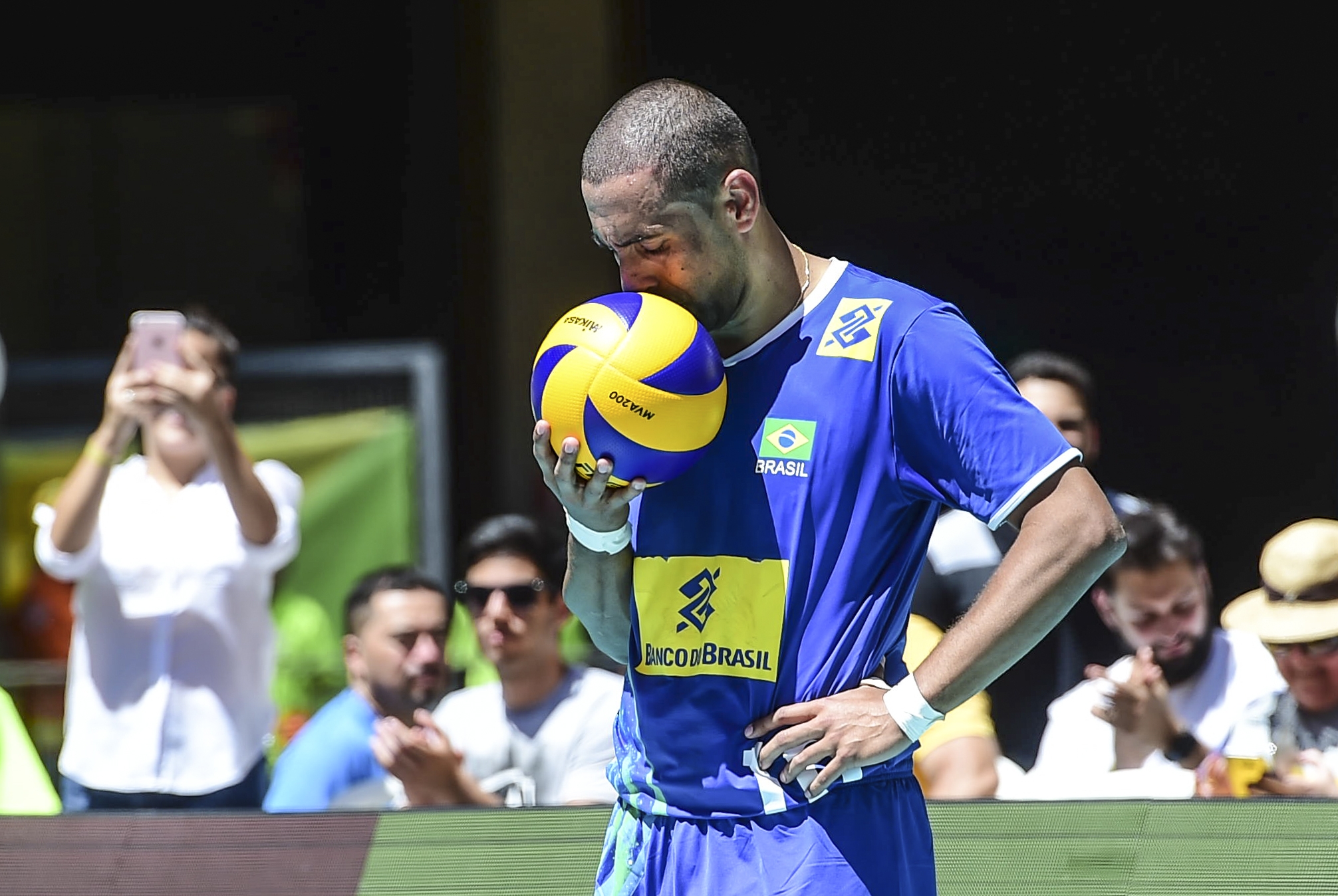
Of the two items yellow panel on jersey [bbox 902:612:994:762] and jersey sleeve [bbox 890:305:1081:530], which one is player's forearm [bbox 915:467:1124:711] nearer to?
jersey sleeve [bbox 890:305:1081:530]

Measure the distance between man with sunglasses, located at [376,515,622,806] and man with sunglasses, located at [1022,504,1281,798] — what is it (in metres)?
1.24

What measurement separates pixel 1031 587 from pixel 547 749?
9.49ft

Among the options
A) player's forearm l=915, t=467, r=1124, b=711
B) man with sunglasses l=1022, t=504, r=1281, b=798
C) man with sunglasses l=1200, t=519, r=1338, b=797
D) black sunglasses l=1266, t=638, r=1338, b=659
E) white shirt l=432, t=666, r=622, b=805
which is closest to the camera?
player's forearm l=915, t=467, r=1124, b=711

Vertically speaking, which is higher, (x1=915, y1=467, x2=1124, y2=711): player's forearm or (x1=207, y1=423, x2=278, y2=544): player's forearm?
(x1=915, y1=467, x2=1124, y2=711): player's forearm

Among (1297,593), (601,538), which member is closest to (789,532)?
(601,538)

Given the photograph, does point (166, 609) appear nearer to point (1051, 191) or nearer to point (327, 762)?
point (327, 762)

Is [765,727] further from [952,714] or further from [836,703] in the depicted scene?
[952,714]

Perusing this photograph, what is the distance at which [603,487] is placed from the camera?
243 centimetres

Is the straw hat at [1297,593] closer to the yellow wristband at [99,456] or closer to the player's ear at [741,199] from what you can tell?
the player's ear at [741,199]

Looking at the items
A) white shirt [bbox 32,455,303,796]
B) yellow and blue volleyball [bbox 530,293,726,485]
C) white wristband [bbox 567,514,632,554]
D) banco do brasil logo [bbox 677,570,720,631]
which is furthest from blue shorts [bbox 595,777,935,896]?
white shirt [bbox 32,455,303,796]

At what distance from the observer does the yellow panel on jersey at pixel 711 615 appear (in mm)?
2451

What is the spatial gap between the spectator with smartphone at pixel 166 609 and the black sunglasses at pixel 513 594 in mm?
593

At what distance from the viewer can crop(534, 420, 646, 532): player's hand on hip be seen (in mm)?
2414

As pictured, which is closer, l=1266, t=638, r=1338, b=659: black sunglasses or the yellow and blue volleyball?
the yellow and blue volleyball
